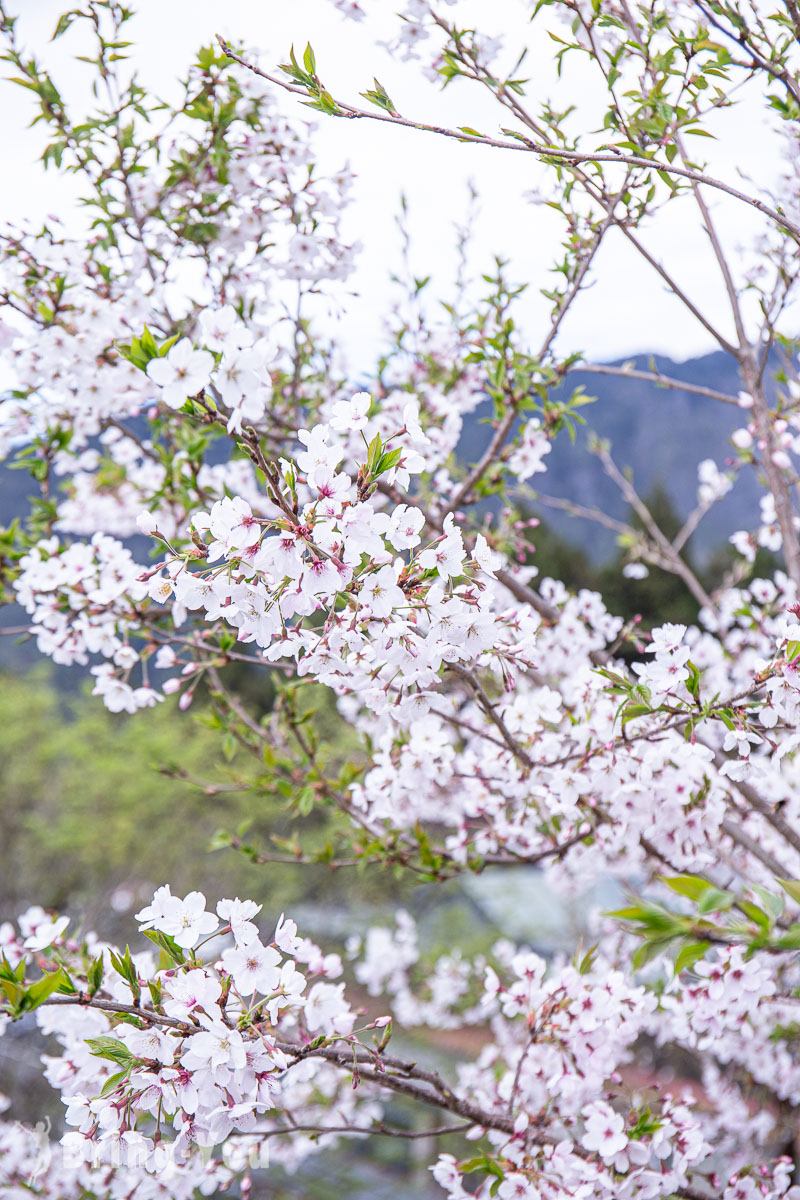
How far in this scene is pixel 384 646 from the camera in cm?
134

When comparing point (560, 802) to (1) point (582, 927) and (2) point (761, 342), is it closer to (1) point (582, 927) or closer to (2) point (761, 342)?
(2) point (761, 342)

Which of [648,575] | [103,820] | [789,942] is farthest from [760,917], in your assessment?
[648,575]

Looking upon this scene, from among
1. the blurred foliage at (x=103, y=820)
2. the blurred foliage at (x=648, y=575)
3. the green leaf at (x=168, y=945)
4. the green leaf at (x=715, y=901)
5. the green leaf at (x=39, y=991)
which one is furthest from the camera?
the blurred foliage at (x=648, y=575)

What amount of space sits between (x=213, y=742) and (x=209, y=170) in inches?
319

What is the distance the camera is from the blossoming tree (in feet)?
4.10

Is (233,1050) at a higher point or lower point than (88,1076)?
higher

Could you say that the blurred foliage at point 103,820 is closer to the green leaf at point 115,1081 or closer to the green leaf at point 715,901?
the green leaf at point 115,1081

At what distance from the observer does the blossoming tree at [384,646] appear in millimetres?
1251

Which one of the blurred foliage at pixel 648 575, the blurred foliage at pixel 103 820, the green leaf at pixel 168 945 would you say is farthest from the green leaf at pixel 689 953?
the blurred foliage at pixel 648 575

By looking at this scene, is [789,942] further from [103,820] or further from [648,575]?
[648,575]

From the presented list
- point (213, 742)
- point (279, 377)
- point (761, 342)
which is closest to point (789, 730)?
point (761, 342)

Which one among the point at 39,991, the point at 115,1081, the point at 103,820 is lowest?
the point at 103,820

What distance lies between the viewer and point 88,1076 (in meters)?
1.77

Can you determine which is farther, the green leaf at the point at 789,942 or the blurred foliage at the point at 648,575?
the blurred foliage at the point at 648,575
